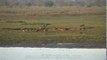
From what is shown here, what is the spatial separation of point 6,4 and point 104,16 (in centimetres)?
114

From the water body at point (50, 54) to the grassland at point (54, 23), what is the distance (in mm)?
85

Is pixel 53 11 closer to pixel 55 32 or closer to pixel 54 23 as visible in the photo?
pixel 54 23

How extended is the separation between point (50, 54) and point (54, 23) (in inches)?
14.3

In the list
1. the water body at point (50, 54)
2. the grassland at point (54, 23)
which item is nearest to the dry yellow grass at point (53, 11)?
the grassland at point (54, 23)

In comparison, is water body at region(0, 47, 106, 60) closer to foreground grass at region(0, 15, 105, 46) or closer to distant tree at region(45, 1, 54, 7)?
foreground grass at region(0, 15, 105, 46)

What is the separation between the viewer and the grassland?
9.53 feet

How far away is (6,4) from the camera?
2930 mm

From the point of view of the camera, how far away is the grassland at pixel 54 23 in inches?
114

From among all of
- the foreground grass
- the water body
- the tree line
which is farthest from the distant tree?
the water body

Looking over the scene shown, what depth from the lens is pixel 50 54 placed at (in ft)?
9.61

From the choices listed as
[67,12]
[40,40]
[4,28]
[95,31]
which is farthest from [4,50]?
[95,31]

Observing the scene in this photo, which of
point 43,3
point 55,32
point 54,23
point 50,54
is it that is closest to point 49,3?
point 43,3

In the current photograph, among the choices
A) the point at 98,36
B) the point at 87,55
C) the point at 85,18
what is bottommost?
the point at 87,55

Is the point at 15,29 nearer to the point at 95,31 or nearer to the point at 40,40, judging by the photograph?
the point at 40,40
